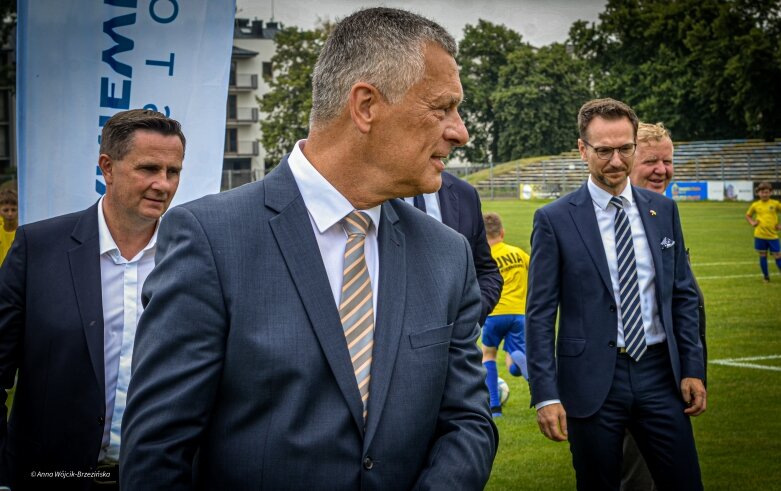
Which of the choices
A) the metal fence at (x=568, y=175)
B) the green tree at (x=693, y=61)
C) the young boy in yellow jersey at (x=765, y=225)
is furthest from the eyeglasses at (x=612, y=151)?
the green tree at (x=693, y=61)

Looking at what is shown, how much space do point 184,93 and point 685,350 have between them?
8.76ft

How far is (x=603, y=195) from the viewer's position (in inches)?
187

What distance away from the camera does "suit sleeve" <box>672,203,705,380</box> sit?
15.0 feet

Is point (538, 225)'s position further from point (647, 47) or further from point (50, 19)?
point (647, 47)

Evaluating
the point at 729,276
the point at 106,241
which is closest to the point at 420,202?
the point at 106,241

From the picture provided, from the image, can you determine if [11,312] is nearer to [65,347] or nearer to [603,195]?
[65,347]

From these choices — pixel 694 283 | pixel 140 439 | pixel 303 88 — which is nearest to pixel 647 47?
pixel 303 88

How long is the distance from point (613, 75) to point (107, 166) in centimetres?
5146

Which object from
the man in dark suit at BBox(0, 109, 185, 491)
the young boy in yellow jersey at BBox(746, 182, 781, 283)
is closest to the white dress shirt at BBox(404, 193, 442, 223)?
the man in dark suit at BBox(0, 109, 185, 491)

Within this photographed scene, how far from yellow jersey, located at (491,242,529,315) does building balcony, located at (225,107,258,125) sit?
63.7 metres

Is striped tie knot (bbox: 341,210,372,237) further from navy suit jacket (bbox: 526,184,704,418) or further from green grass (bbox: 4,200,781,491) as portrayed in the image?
green grass (bbox: 4,200,781,491)

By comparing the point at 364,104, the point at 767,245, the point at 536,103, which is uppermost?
the point at 536,103

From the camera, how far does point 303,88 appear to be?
5741 cm

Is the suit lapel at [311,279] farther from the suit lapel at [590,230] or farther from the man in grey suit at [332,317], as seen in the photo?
the suit lapel at [590,230]
